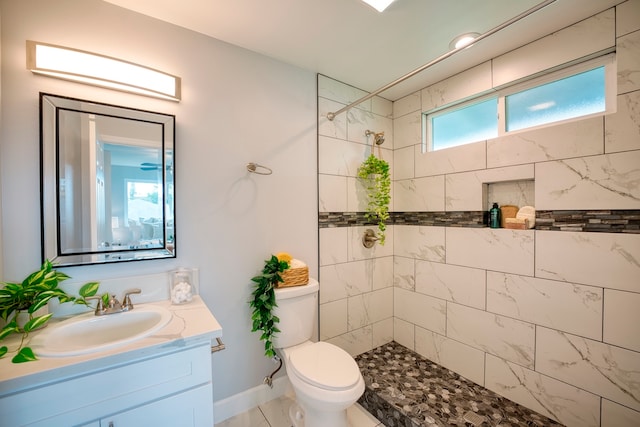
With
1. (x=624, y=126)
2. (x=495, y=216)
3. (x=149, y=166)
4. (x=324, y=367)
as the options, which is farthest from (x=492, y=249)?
(x=149, y=166)

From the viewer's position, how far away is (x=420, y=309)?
2.29 m

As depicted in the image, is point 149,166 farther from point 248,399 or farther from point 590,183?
point 590,183

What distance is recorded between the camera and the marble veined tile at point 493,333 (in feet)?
5.44

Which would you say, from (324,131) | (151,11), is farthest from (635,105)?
(151,11)

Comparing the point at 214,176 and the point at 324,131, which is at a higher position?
the point at 324,131

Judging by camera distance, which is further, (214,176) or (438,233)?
(438,233)

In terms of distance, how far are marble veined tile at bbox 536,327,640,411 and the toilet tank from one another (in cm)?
148

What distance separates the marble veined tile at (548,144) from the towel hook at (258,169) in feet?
5.31

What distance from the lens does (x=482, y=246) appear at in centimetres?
188

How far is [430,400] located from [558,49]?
2402 mm

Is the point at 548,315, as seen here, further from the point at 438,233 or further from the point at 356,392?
the point at 356,392

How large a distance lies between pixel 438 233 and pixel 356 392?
141 centimetres

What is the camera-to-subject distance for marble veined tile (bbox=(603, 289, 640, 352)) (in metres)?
1.30

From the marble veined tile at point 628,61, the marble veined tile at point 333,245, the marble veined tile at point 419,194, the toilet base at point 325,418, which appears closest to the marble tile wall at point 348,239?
the marble veined tile at point 333,245
